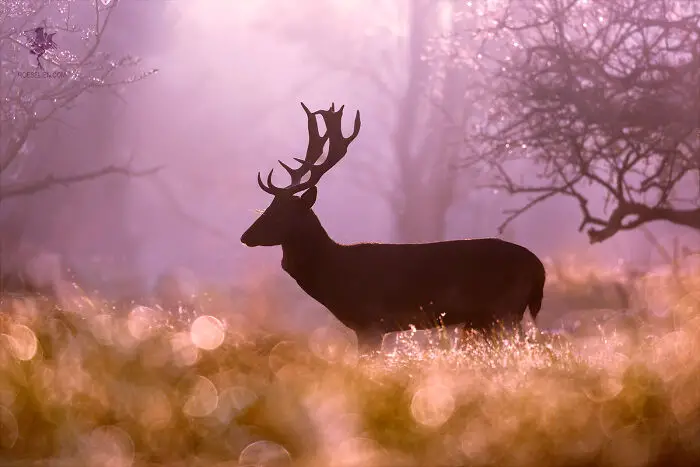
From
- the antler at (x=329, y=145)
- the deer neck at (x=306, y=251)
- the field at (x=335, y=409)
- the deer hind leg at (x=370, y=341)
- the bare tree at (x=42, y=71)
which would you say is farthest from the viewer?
the bare tree at (x=42, y=71)

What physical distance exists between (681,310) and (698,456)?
508cm

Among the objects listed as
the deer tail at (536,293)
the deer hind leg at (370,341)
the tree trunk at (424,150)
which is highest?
the tree trunk at (424,150)

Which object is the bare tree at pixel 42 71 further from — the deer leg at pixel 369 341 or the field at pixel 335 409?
the field at pixel 335 409

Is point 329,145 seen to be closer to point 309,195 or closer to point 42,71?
point 309,195

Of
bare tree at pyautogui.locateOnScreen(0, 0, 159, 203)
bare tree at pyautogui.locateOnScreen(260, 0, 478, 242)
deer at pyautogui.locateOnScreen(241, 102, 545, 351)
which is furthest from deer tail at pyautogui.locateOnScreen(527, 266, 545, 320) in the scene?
bare tree at pyautogui.locateOnScreen(260, 0, 478, 242)

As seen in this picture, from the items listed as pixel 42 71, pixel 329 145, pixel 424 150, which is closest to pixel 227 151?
pixel 424 150

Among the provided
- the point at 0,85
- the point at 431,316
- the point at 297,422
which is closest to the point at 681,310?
Answer: the point at 431,316

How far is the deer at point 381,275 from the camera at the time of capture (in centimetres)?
823

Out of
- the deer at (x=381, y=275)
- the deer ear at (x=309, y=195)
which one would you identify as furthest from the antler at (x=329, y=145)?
the deer ear at (x=309, y=195)

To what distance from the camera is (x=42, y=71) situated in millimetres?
10164

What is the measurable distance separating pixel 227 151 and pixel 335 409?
41.0 metres

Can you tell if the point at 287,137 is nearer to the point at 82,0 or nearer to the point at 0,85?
the point at 82,0

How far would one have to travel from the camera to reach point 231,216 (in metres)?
48.8

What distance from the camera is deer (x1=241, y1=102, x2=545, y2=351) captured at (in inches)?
324
